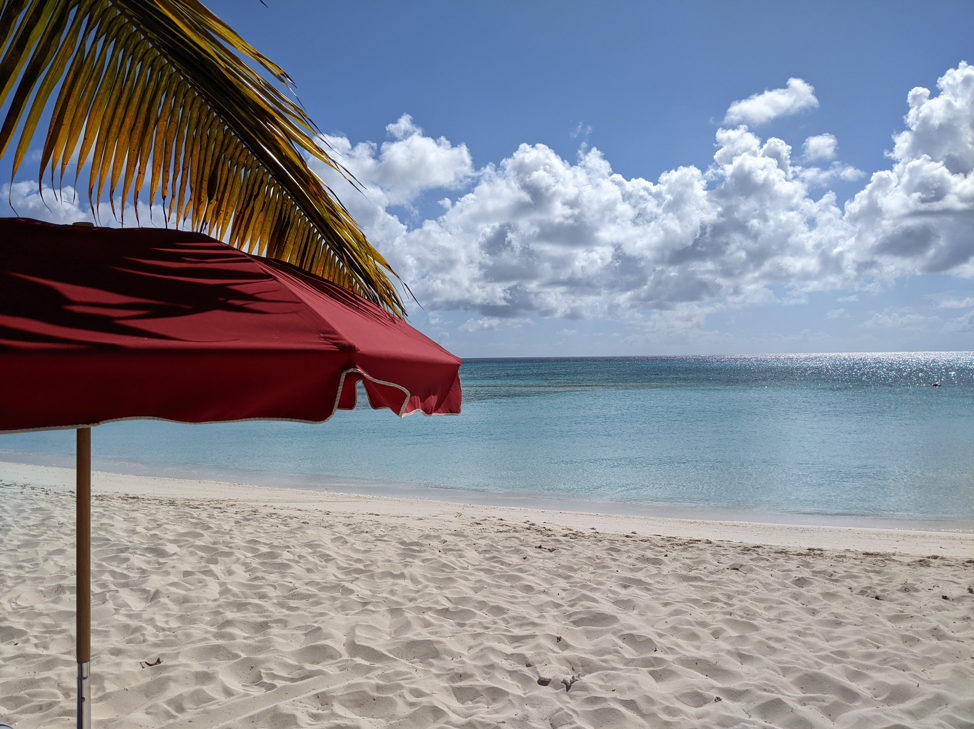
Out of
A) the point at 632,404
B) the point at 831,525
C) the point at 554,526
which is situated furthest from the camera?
the point at 632,404

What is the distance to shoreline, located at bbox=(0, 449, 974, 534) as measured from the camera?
10.2 meters

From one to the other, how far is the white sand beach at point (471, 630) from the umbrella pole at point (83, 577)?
0.77 metres

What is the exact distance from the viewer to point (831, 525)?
32.6 feet

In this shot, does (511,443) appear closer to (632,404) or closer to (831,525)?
(831,525)

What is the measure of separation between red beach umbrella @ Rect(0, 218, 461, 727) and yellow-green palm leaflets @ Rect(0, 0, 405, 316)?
1.04 meters

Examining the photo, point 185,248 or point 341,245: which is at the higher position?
point 341,245

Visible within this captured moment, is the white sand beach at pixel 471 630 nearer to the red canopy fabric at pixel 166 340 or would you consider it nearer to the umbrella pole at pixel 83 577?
the umbrella pole at pixel 83 577

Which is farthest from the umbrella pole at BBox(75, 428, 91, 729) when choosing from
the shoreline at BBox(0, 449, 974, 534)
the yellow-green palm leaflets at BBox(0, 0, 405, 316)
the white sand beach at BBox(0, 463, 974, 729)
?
the shoreline at BBox(0, 449, 974, 534)

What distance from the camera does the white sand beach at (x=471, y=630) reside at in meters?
3.15

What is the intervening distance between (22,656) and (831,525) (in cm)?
1066

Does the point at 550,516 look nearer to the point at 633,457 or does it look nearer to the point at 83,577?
the point at 633,457

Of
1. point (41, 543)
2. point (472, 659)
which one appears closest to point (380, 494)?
point (41, 543)

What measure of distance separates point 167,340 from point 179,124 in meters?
2.55

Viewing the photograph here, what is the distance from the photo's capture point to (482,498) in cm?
1238
